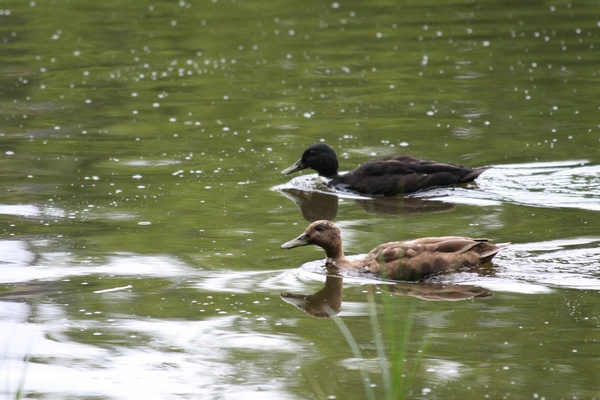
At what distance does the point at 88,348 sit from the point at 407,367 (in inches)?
82.5

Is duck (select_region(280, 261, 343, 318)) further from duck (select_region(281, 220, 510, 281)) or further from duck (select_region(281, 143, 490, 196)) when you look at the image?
duck (select_region(281, 143, 490, 196))

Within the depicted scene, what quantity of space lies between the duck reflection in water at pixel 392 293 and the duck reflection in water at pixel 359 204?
2562 millimetres

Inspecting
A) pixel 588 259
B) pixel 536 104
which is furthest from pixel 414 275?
pixel 536 104

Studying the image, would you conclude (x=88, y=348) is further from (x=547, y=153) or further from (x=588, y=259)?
(x=547, y=153)

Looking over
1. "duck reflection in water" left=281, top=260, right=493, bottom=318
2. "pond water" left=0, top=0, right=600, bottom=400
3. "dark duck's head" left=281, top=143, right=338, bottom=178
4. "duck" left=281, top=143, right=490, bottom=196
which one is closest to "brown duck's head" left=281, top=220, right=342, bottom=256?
"pond water" left=0, top=0, right=600, bottom=400

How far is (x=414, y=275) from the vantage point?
914 cm

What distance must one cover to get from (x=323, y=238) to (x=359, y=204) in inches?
107

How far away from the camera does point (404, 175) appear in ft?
41.3

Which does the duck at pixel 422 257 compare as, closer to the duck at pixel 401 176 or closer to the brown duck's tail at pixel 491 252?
the brown duck's tail at pixel 491 252

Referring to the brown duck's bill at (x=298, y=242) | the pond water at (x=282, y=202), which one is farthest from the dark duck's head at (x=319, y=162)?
the brown duck's bill at (x=298, y=242)

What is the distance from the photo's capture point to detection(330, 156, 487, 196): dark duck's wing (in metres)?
12.4

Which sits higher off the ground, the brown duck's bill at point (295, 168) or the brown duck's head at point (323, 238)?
the brown duck's bill at point (295, 168)

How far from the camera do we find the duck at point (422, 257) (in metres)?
9.13

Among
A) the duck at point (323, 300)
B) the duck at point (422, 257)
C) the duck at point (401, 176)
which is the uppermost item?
the duck at point (401, 176)
